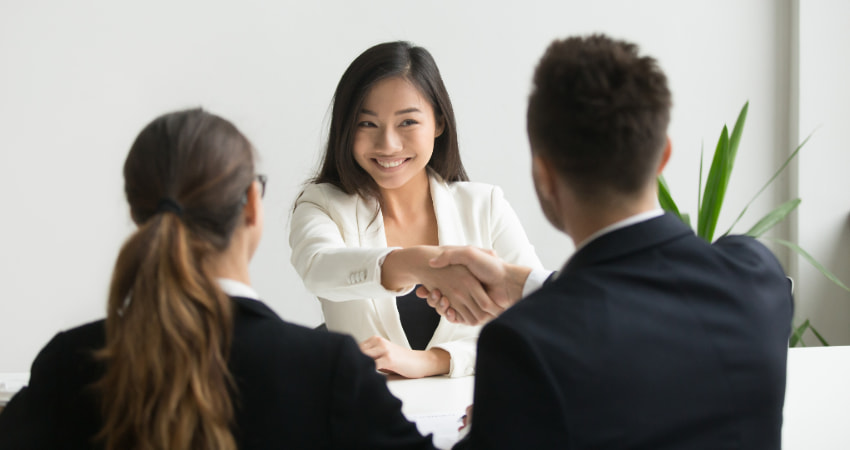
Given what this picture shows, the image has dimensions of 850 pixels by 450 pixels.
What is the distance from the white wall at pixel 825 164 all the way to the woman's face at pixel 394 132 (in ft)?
7.02

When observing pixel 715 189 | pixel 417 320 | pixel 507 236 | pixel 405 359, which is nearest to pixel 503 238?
pixel 507 236

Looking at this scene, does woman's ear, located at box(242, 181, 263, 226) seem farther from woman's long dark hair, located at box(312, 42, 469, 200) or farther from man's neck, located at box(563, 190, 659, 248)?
woman's long dark hair, located at box(312, 42, 469, 200)

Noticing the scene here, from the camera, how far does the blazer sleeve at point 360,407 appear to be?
43.3 inches

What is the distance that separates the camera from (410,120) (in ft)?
8.15

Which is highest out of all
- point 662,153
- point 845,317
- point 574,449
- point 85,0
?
point 85,0

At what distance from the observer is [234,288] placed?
3.82ft

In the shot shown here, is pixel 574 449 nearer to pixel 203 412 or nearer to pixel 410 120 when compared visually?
pixel 203 412

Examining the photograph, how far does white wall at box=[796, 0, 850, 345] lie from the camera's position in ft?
12.0

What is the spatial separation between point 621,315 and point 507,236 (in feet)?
5.30

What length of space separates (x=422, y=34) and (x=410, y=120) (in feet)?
4.80

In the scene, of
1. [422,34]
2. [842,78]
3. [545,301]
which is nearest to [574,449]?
[545,301]

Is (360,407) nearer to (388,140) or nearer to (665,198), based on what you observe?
(388,140)

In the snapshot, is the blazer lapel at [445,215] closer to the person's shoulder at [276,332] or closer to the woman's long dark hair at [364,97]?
the woman's long dark hair at [364,97]

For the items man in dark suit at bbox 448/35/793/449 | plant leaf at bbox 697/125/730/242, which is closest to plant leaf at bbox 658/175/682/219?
plant leaf at bbox 697/125/730/242
